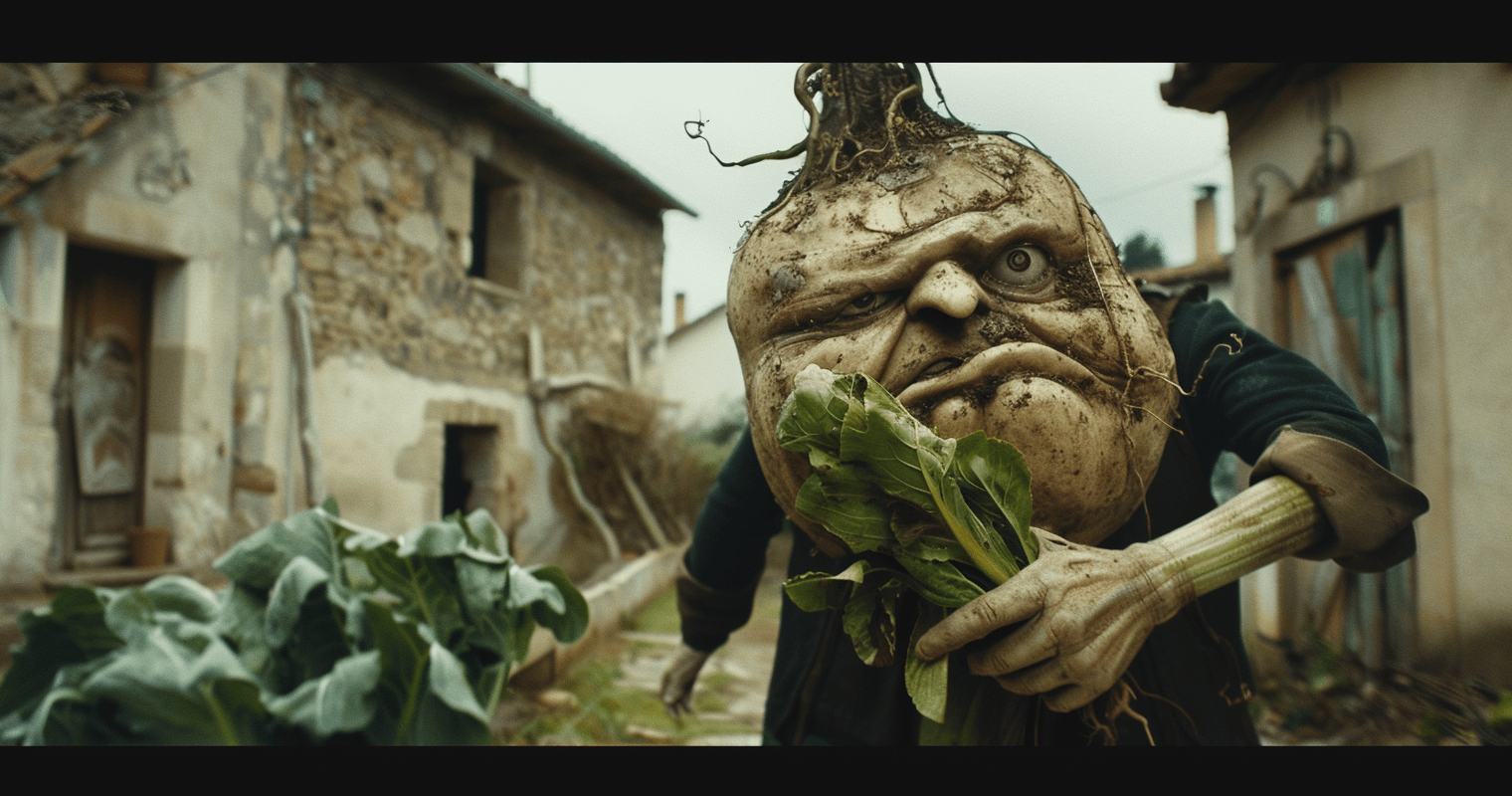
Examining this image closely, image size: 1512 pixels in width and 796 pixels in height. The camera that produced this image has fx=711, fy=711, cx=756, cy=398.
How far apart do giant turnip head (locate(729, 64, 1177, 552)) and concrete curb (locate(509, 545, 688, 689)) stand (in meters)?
1.58

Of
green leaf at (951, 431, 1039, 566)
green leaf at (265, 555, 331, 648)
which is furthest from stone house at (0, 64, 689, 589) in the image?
green leaf at (951, 431, 1039, 566)

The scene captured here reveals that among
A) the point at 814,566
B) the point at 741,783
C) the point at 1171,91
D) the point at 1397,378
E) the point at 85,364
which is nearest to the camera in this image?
the point at 741,783

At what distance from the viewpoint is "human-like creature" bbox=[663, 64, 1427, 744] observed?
69 centimetres

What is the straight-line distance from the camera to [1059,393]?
0.77 metres

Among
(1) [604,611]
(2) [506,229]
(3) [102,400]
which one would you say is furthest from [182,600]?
(2) [506,229]

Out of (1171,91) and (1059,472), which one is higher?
(1171,91)

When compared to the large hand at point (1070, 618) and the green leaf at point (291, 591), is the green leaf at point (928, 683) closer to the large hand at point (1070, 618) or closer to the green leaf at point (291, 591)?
the large hand at point (1070, 618)

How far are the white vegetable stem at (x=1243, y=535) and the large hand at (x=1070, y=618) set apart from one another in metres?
0.02

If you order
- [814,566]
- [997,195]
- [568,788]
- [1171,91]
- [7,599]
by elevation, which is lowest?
[7,599]

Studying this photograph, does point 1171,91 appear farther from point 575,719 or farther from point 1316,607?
point 575,719

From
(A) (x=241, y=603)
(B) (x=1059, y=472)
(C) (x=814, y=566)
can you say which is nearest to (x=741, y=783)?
(C) (x=814, y=566)

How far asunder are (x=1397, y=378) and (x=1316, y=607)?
3.19 ft

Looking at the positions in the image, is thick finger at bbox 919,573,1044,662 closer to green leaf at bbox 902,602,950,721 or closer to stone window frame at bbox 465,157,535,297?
green leaf at bbox 902,602,950,721

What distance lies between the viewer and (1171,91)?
2.57 m
